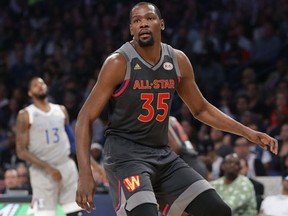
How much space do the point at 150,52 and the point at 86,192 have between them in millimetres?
1088

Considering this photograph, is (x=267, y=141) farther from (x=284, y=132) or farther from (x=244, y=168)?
(x=284, y=132)

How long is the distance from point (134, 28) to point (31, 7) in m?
11.4

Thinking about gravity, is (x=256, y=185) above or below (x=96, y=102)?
below

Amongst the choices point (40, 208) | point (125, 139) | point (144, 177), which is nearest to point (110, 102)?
point (125, 139)

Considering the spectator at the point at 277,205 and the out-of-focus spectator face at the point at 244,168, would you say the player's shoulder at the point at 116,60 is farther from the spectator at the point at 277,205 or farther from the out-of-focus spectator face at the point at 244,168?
the out-of-focus spectator face at the point at 244,168

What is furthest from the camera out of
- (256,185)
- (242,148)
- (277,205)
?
(242,148)

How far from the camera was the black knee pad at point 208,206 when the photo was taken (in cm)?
519

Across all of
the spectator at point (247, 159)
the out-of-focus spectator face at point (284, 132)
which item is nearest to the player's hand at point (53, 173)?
the spectator at point (247, 159)

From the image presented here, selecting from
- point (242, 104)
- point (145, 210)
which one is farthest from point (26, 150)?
point (242, 104)

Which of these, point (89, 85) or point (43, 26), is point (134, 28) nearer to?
point (89, 85)

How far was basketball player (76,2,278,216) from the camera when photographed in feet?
17.1

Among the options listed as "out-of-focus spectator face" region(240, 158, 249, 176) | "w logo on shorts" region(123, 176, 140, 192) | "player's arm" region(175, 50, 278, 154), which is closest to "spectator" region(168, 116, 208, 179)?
"out-of-focus spectator face" region(240, 158, 249, 176)

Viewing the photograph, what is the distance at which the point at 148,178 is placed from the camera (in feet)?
17.0

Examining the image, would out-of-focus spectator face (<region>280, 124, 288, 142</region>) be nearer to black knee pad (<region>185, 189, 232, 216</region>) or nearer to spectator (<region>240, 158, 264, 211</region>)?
spectator (<region>240, 158, 264, 211</region>)
